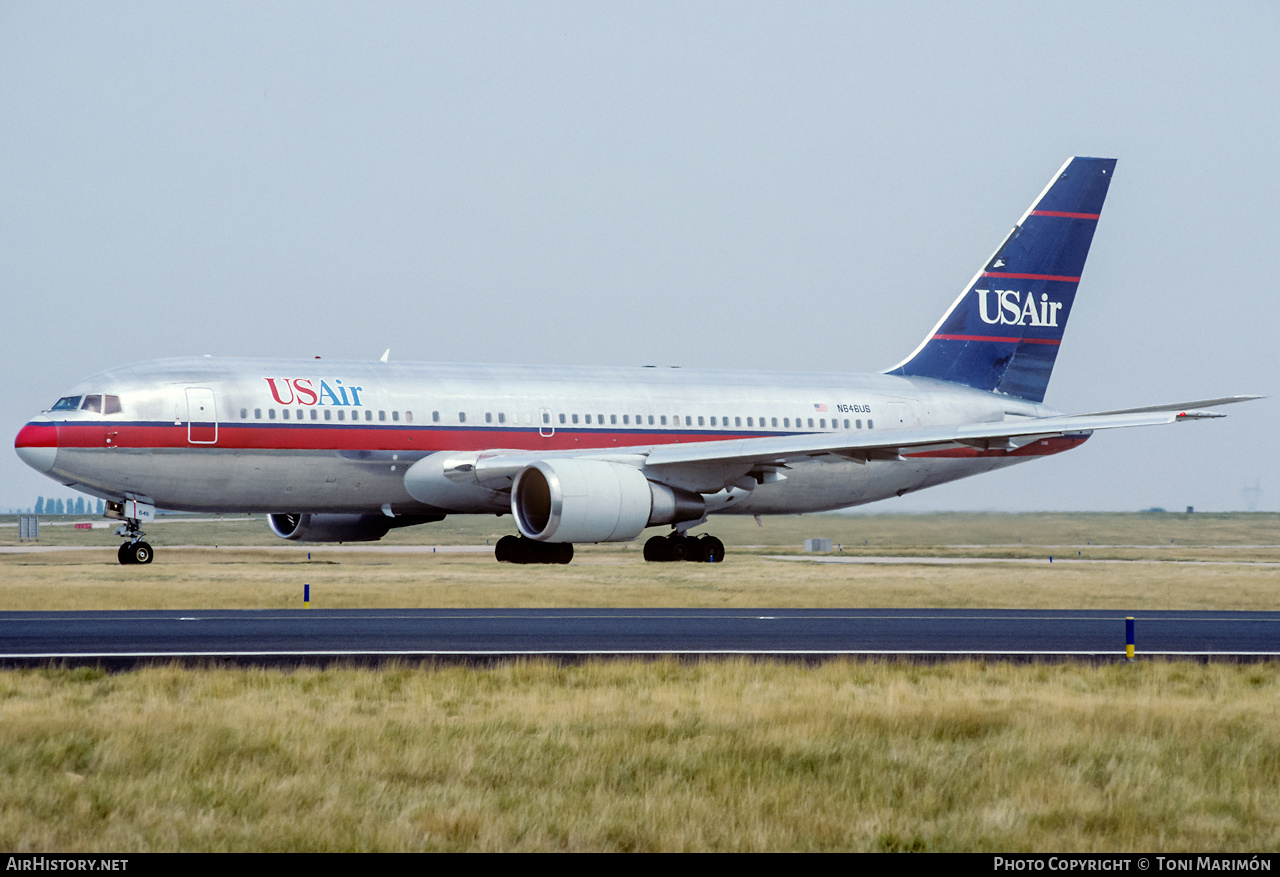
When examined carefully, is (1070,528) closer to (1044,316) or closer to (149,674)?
(1044,316)

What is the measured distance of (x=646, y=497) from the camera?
31453 millimetres

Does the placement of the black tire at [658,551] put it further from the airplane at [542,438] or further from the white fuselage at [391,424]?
the white fuselage at [391,424]

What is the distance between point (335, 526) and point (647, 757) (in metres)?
27.1

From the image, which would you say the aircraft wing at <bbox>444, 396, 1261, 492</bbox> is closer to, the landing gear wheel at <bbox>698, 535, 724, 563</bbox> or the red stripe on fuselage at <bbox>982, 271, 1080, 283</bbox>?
the landing gear wheel at <bbox>698, 535, 724, 563</bbox>

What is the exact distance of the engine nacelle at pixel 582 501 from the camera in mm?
30141

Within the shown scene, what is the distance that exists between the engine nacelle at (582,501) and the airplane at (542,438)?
0.05 metres

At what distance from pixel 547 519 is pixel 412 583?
317 centimetres

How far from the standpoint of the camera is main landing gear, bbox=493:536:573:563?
3634 centimetres

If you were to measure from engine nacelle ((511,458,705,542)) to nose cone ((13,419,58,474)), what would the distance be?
31.2 feet

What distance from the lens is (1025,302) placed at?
42.0 metres

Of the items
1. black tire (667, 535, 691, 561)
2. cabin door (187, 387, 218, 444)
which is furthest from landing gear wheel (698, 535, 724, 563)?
cabin door (187, 387, 218, 444)

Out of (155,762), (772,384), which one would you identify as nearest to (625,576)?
(772,384)

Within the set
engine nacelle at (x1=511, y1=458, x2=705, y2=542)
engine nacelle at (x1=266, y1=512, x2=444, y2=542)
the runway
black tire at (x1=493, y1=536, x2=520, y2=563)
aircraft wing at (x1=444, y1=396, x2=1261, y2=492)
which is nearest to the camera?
the runway

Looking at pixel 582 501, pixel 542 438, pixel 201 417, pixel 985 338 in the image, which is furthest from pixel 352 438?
pixel 985 338
